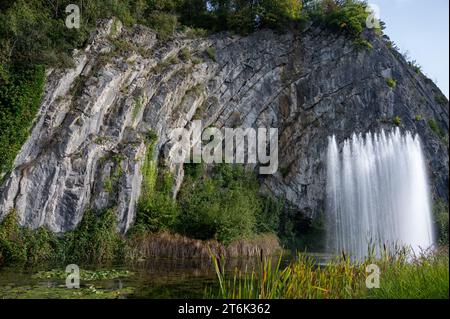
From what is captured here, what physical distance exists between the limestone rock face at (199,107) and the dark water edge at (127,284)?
4.06 m

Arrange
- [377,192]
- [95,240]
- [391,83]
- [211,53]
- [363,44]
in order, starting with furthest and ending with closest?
1. [363,44]
2. [391,83]
3. [211,53]
4. [377,192]
5. [95,240]

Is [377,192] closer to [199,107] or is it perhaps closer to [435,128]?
[435,128]

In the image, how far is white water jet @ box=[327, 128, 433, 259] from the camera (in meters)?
22.5

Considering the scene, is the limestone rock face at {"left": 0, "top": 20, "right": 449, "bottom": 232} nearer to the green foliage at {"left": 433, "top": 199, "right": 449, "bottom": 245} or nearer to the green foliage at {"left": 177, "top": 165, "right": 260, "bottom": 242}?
the green foliage at {"left": 433, "top": 199, "right": 449, "bottom": 245}

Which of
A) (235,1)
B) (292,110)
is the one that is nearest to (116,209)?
(292,110)

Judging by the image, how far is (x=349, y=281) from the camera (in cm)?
738

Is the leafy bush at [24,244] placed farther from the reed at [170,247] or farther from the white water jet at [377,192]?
the white water jet at [377,192]

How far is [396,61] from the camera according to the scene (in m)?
28.5

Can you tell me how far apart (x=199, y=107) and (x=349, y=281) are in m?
18.1

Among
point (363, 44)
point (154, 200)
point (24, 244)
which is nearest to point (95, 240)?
point (24, 244)

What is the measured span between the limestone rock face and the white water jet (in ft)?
3.31

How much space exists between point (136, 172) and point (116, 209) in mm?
1978

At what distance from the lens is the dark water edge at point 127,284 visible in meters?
8.99
